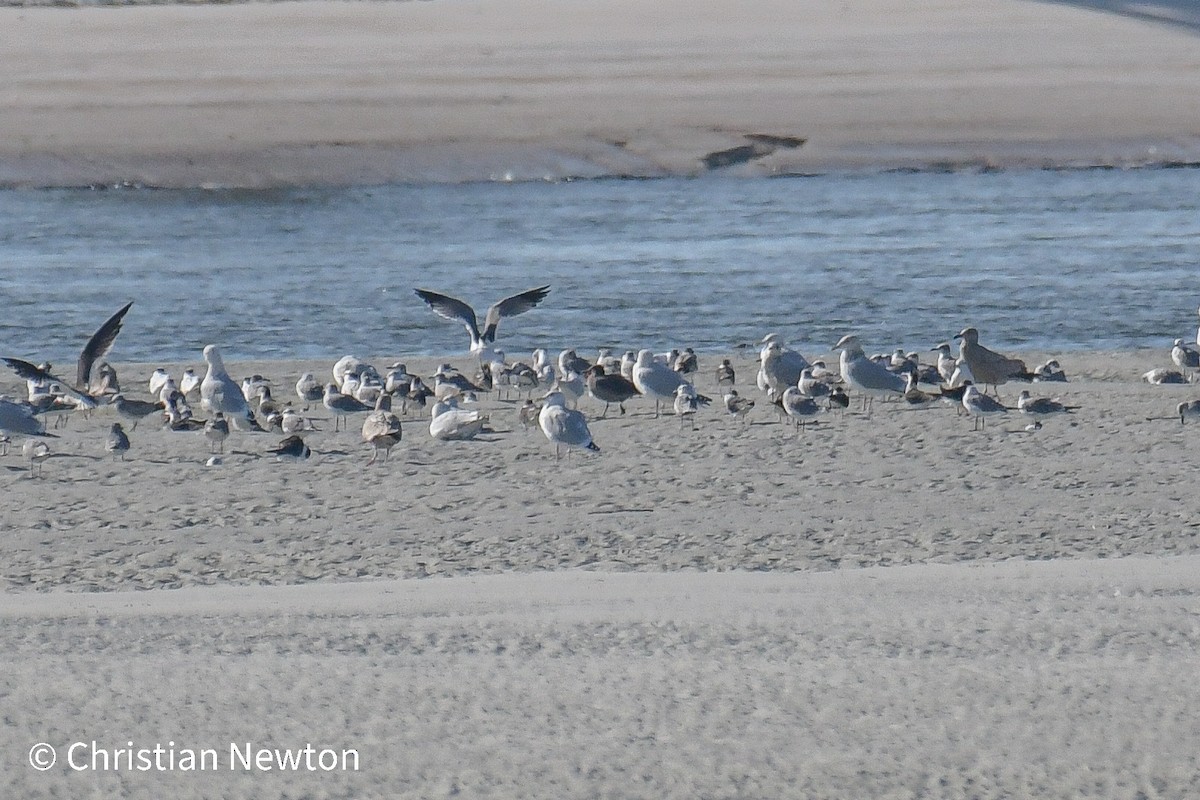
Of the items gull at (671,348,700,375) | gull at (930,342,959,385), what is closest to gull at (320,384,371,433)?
gull at (671,348,700,375)

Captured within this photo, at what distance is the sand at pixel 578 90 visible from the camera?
81.5 ft

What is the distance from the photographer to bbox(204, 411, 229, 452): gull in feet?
31.5

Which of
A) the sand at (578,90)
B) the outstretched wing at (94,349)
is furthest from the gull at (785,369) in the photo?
the sand at (578,90)

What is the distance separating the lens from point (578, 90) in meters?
26.7

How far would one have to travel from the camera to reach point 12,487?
880cm

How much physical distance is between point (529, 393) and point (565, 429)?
8.01ft

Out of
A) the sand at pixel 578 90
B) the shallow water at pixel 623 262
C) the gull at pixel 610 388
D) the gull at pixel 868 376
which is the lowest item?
the shallow water at pixel 623 262

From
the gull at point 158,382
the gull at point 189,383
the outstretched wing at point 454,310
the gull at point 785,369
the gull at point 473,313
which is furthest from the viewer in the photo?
the outstretched wing at point 454,310

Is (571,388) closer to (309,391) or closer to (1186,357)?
(309,391)

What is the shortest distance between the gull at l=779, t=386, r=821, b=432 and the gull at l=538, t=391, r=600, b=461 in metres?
1.11

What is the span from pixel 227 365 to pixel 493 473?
194 inches

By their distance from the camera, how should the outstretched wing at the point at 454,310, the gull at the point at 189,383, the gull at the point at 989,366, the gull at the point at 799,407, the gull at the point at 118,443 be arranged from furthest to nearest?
1. the outstretched wing at the point at 454,310
2. the gull at the point at 189,383
3. the gull at the point at 989,366
4. the gull at the point at 799,407
5. the gull at the point at 118,443

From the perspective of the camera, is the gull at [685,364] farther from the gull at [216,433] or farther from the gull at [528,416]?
the gull at [216,433]

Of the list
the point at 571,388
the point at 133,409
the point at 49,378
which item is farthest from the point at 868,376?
the point at 49,378
